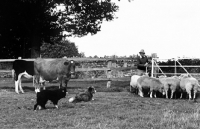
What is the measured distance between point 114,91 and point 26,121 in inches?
378

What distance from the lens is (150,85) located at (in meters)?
15.5

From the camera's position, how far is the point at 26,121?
8820mm

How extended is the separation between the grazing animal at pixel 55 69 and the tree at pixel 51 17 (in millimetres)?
9334

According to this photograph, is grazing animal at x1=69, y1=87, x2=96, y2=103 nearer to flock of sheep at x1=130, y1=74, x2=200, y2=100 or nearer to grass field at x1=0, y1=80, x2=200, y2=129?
grass field at x1=0, y1=80, x2=200, y2=129

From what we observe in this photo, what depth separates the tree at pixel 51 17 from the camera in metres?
27.0

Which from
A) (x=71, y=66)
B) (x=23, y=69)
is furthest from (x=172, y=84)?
(x=23, y=69)

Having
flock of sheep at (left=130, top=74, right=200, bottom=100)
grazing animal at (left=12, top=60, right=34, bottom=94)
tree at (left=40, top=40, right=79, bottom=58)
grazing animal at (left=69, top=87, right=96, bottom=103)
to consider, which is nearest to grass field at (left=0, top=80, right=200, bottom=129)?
grazing animal at (left=69, top=87, right=96, bottom=103)

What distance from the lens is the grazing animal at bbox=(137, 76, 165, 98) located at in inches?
607

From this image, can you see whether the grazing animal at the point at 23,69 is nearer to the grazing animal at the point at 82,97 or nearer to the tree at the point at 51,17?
the grazing animal at the point at 82,97

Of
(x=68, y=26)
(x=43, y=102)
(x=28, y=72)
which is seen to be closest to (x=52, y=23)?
(x=68, y=26)

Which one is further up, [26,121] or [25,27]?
[25,27]

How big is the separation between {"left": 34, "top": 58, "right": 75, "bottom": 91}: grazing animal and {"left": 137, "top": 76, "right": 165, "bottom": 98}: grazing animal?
3.14m

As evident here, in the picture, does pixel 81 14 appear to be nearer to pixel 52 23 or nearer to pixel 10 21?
pixel 52 23

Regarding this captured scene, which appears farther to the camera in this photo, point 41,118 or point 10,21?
point 10,21
